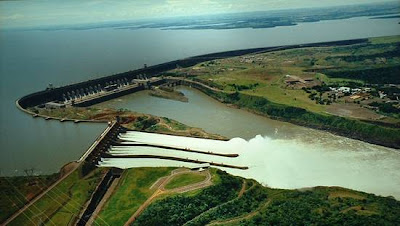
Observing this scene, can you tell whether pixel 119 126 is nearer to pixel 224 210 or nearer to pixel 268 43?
pixel 224 210

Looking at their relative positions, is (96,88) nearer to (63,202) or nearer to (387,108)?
(63,202)

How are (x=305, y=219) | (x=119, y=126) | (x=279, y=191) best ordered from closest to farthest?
(x=305, y=219) < (x=279, y=191) < (x=119, y=126)

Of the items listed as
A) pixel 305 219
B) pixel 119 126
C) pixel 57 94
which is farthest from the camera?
pixel 57 94

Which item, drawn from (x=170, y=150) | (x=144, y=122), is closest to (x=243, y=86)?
(x=144, y=122)

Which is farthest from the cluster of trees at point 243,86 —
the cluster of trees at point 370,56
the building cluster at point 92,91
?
the cluster of trees at point 370,56

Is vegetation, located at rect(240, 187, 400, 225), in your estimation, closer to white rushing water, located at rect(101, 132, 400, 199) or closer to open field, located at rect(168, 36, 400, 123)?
white rushing water, located at rect(101, 132, 400, 199)

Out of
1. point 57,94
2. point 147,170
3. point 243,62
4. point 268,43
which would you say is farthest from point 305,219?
point 268,43

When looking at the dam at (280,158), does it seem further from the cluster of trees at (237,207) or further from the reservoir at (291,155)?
the cluster of trees at (237,207)
